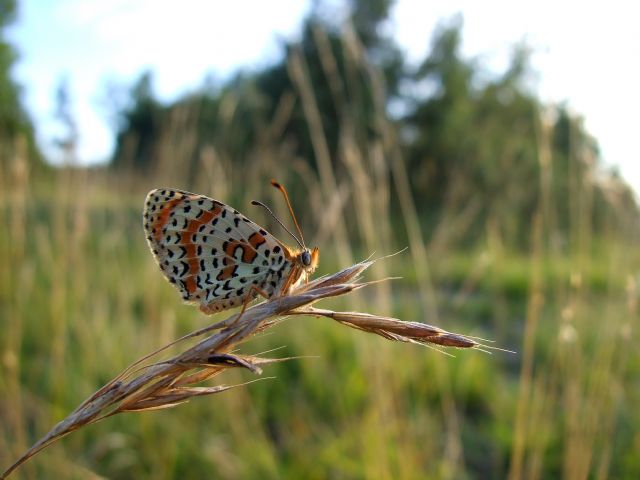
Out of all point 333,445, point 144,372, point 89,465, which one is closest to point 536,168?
point 333,445

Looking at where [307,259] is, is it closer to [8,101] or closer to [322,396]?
[322,396]

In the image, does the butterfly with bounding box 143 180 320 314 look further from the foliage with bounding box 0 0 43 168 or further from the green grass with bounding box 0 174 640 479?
the foliage with bounding box 0 0 43 168

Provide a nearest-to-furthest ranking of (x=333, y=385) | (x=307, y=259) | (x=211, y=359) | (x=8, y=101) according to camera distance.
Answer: (x=211, y=359)
(x=307, y=259)
(x=333, y=385)
(x=8, y=101)

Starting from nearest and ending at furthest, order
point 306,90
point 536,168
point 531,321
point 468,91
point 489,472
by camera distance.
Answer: point 531,321
point 306,90
point 489,472
point 536,168
point 468,91

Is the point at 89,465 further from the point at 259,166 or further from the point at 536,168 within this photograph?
the point at 536,168

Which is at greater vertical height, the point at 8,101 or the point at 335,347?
the point at 8,101

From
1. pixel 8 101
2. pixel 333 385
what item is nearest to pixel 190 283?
pixel 333 385

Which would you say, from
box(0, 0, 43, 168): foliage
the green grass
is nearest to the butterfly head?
the green grass
